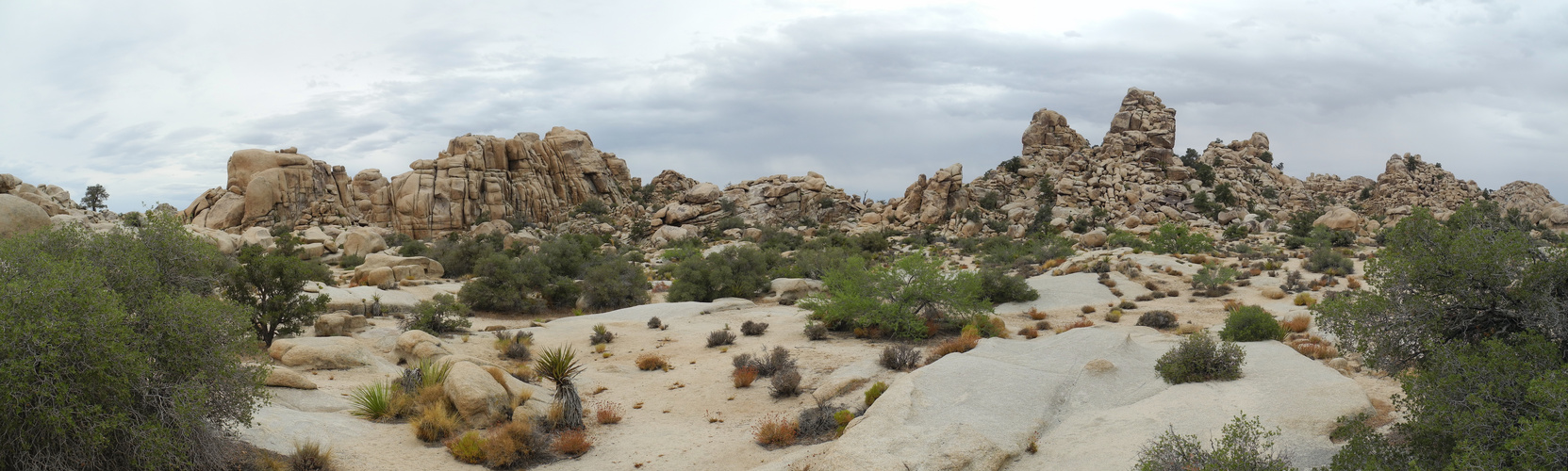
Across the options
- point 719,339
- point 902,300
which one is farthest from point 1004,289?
point 719,339

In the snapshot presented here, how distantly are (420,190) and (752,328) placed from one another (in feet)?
181

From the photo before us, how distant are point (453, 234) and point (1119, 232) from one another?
166 feet

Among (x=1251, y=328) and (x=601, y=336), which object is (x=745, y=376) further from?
(x=1251, y=328)

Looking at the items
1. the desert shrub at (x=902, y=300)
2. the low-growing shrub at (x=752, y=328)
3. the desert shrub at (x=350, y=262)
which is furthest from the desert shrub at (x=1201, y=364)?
the desert shrub at (x=350, y=262)

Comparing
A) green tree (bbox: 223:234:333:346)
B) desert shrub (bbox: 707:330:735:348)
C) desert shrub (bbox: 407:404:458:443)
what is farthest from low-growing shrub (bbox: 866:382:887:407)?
green tree (bbox: 223:234:333:346)

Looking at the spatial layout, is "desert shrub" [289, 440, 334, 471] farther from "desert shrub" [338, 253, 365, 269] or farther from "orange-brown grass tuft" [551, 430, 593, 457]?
"desert shrub" [338, 253, 365, 269]

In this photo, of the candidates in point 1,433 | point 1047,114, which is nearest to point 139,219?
point 1,433

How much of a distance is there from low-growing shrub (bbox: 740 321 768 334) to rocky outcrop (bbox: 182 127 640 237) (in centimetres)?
5279

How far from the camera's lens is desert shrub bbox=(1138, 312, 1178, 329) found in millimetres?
21328

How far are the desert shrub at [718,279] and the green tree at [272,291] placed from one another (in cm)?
1413

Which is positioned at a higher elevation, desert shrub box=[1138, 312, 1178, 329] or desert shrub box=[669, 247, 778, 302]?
desert shrub box=[669, 247, 778, 302]

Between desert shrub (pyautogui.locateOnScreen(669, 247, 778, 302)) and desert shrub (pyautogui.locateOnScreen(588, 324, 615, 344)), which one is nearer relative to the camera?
desert shrub (pyautogui.locateOnScreen(588, 324, 615, 344))

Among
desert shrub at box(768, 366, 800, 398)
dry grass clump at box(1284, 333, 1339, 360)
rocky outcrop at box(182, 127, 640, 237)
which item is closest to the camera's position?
desert shrub at box(768, 366, 800, 398)

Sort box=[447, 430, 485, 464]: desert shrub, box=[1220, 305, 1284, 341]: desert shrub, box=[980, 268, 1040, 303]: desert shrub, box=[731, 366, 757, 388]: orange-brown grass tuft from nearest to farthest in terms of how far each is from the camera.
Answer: box=[447, 430, 485, 464]: desert shrub → box=[731, 366, 757, 388]: orange-brown grass tuft → box=[1220, 305, 1284, 341]: desert shrub → box=[980, 268, 1040, 303]: desert shrub
